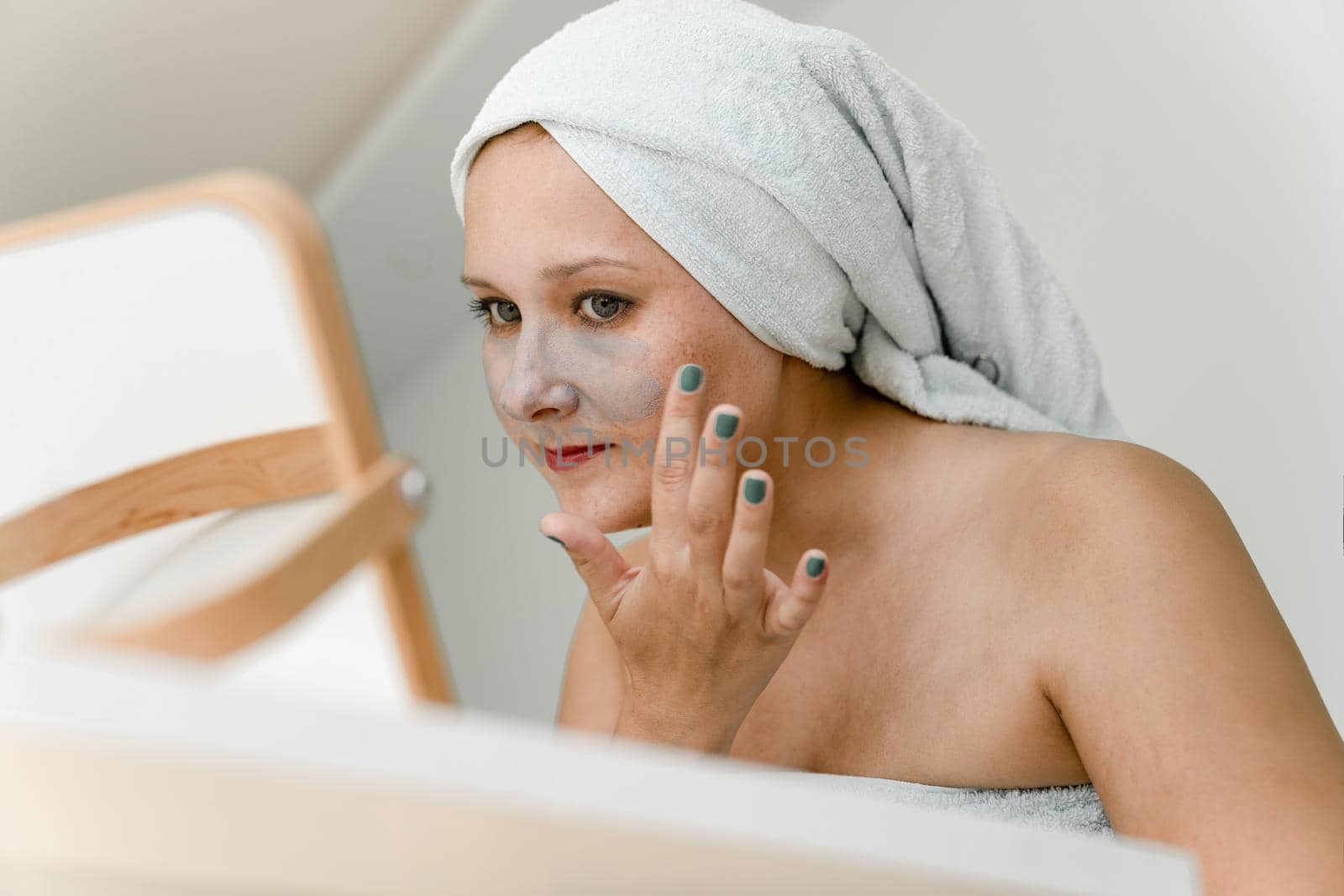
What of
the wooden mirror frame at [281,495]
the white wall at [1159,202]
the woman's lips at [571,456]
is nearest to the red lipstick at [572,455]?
the woman's lips at [571,456]

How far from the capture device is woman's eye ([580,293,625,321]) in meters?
0.89

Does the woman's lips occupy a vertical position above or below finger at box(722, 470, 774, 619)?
below

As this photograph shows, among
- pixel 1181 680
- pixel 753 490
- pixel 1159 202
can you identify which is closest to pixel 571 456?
pixel 753 490

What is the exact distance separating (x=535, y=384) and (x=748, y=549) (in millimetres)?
284

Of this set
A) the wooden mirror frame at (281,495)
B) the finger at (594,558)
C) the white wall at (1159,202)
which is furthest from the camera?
the white wall at (1159,202)

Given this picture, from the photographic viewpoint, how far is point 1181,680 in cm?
69

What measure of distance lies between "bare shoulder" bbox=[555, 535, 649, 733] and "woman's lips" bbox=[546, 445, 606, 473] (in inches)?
9.1

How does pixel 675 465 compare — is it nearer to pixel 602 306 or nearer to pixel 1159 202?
pixel 602 306

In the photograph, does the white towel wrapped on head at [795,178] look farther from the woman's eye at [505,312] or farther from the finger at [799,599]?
the finger at [799,599]

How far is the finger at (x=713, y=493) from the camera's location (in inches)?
25.8

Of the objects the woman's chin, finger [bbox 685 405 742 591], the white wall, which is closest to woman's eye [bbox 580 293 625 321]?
the woman's chin

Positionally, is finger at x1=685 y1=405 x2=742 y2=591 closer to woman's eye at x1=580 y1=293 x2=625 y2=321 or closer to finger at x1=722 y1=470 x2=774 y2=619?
finger at x1=722 y1=470 x2=774 y2=619

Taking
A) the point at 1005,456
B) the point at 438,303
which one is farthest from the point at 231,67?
the point at 1005,456

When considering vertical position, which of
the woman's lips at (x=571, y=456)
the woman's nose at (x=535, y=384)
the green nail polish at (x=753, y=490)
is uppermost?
the green nail polish at (x=753, y=490)
